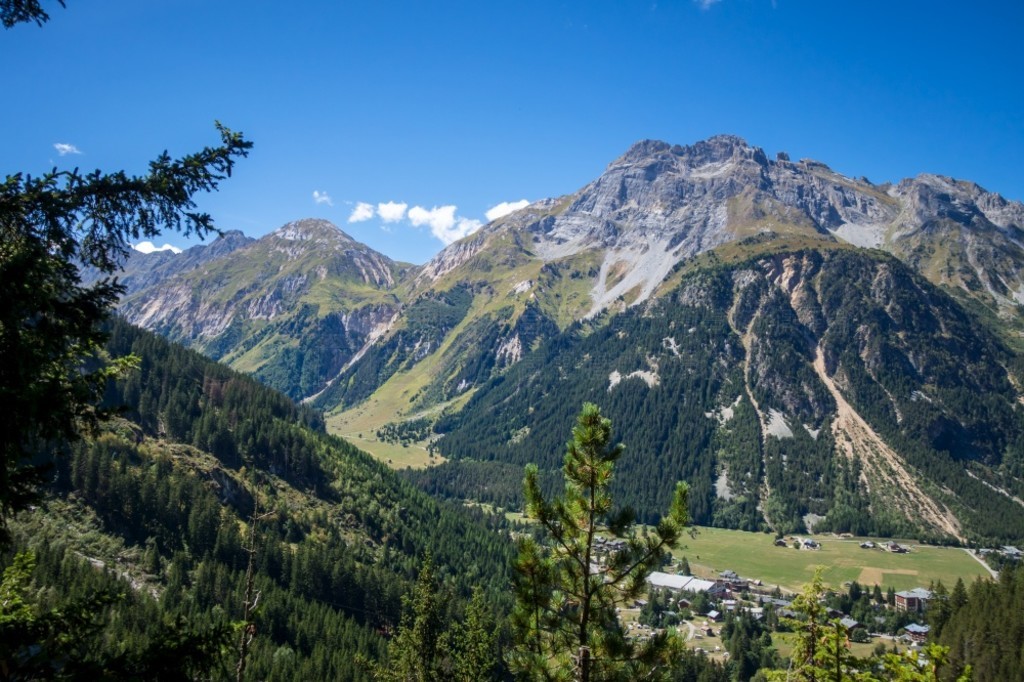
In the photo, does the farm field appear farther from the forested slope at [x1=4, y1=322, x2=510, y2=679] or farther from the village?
the forested slope at [x1=4, y1=322, x2=510, y2=679]

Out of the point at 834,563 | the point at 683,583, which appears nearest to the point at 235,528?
the point at 683,583

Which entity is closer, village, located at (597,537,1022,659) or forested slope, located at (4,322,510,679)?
forested slope, located at (4,322,510,679)

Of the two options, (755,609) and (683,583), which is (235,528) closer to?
(683,583)

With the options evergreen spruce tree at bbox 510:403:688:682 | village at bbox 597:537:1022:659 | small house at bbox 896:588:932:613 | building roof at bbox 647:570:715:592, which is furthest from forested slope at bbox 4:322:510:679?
small house at bbox 896:588:932:613

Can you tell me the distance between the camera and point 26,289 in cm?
892

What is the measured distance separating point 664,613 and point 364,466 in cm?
7916

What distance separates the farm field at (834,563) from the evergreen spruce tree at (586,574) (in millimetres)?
154084

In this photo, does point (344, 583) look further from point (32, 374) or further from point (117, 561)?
point (32, 374)

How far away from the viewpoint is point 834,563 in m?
169

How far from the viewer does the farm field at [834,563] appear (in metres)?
153

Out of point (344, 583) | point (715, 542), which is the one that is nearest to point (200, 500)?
point (344, 583)

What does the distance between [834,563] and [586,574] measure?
187 metres

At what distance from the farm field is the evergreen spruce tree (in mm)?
154084

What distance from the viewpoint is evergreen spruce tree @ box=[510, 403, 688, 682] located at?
48.6 ft
